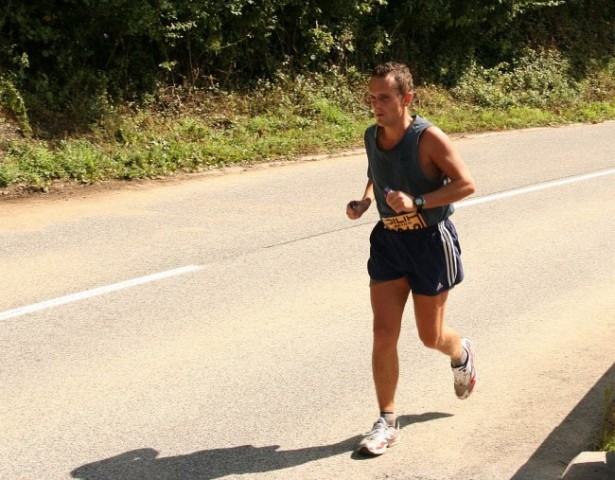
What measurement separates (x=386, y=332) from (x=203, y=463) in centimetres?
113

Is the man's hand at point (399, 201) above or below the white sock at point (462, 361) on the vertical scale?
above

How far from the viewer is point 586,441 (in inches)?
220

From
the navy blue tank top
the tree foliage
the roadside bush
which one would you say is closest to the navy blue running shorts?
the navy blue tank top

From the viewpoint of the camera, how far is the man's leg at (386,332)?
5.38m

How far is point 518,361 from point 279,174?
21.8 feet

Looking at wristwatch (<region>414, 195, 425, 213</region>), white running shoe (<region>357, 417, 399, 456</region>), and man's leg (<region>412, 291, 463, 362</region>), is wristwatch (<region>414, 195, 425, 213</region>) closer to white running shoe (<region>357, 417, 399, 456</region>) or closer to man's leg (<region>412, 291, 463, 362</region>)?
man's leg (<region>412, 291, 463, 362</region>)

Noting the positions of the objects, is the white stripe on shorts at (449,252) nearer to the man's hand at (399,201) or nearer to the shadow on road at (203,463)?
the man's hand at (399,201)

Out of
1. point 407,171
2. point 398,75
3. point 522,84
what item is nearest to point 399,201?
point 407,171

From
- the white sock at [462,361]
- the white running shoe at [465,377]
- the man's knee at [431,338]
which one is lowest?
the white running shoe at [465,377]

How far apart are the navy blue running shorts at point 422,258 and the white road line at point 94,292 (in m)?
3.15

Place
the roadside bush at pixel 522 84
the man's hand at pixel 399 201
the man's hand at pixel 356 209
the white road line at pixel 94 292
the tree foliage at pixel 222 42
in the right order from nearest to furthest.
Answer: the man's hand at pixel 399 201, the man's hand at pixel 356 209, the white road line at pixel 94 292, the tree foliage at pixel 222 42, the roadside bush at pixel 522 84

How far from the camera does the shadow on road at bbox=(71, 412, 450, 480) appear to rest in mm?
5066

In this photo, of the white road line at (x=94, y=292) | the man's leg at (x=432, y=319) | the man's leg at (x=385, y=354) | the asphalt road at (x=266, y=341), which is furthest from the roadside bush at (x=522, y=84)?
the man's leg at (x=385, y=354)

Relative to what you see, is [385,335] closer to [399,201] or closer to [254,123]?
[399,201]
